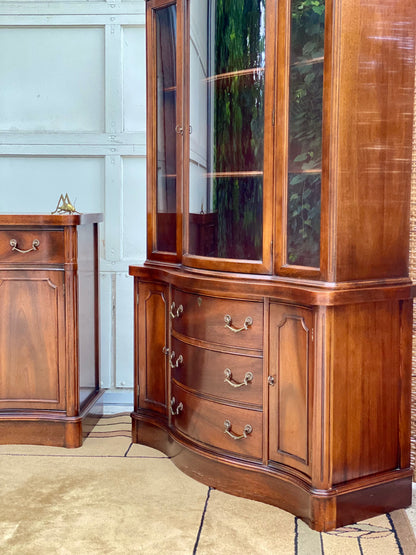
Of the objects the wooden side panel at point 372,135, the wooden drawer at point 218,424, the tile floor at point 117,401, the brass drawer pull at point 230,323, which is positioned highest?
the wooden side panel at point 372,135

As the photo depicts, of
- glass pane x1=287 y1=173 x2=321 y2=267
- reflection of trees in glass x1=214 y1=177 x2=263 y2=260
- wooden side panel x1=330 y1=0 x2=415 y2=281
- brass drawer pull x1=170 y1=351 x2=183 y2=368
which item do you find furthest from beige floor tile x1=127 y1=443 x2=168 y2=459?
wooden side panel x1=330 y1=0 x2=415 y2=281

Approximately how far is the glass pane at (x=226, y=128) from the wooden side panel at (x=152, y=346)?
1.25 feet

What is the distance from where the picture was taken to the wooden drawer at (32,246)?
9.67ft

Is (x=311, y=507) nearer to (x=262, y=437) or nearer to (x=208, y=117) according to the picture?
(x=262, y=437)

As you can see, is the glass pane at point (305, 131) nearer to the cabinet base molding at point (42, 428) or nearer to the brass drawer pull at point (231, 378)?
the brass drawer pull at point (231, 378)

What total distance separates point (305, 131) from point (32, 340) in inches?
60.9

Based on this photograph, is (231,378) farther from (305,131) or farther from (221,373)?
(305,131)

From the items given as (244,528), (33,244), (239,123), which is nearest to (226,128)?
(239,123)

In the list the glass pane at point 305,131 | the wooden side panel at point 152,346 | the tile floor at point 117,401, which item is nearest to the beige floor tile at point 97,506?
the wooden side panel at point 152,346

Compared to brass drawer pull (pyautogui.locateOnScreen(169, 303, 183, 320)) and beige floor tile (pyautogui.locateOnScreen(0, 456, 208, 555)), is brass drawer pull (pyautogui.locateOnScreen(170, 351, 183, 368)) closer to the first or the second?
brass drawer pull (pyautogui.locateOnScreen(169, 303, 183, 320))

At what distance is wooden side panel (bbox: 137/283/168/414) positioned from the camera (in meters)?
2.93

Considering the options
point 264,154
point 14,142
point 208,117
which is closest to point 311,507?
point 264,154

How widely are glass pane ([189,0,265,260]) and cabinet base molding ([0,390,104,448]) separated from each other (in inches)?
40.1

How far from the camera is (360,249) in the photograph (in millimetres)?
2215
